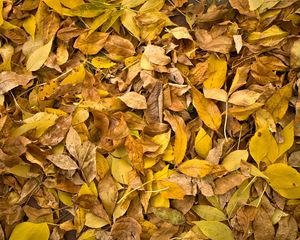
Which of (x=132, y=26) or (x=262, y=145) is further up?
(x=132, y=26)

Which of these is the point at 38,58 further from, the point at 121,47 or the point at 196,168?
the point at 196,168

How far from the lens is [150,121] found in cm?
A: 96

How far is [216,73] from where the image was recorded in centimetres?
98

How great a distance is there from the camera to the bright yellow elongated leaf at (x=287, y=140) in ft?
3.09

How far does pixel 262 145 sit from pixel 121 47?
0.32 meters

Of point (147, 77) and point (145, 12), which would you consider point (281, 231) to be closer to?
point (147, 77)

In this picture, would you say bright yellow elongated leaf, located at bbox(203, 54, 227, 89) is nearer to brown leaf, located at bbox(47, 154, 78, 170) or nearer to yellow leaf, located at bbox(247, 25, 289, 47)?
yellow leaf, located at bbox(247, 25, 289, 47)

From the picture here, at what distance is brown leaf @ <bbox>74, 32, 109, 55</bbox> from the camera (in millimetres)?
1009

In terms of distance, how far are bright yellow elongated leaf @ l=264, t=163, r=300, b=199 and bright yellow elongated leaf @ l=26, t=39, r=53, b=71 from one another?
1.52 feet

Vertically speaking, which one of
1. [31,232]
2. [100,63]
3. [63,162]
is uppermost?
[100,63]

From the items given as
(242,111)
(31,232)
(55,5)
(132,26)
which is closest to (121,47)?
(132,26)

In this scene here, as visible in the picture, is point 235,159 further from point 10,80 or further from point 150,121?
point 10,80

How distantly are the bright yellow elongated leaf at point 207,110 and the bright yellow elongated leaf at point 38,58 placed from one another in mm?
288

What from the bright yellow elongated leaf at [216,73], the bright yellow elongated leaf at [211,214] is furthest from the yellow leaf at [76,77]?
the bright yellow elongated leaf at [211,214]
